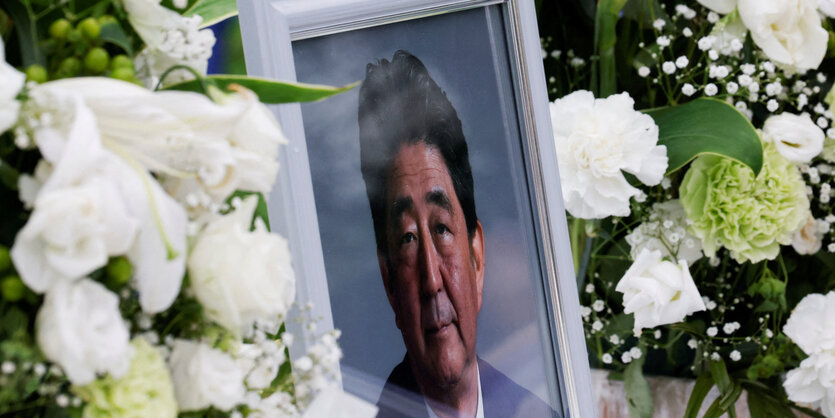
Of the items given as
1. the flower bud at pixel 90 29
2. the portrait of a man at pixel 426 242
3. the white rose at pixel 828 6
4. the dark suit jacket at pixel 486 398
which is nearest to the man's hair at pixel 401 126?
the portrait of a man at pixel 426 242

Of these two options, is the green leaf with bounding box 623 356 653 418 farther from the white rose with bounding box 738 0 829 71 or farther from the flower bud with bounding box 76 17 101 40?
the flower bud with bounding box 76 17 101 40

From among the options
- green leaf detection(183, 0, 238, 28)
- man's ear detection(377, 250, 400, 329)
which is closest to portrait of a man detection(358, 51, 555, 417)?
man's ear detection(377, 250, 400, 329)

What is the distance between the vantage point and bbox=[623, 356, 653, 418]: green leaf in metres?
0.81

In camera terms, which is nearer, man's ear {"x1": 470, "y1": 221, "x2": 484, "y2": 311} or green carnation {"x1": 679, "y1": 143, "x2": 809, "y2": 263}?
man's ear {"x1": 470, "y1": 221, "x2": 484, "y2": 311}

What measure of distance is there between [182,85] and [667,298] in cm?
46

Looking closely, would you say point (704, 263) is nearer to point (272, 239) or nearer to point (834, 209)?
Answer: point (834, 209)

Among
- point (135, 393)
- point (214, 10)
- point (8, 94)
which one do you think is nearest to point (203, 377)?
point (135, 393)

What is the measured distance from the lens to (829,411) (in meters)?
0.76

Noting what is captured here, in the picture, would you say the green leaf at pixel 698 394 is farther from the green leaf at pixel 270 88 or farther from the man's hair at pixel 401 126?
the green leaf at pixel 270 88

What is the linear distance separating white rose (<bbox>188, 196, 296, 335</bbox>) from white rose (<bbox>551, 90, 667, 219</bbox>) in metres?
0.37

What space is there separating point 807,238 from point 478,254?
1.33 ft

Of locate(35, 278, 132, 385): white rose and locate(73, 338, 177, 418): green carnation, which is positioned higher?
locate(35, 278, 132, 385): white rose

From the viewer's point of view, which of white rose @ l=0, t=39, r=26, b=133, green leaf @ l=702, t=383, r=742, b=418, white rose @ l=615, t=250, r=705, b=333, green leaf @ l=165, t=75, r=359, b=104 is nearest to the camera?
white rose @ l=0, t=39, r=26, b=133

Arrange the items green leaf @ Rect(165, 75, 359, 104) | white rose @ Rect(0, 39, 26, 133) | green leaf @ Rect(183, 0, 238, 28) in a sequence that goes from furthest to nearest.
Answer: green leaf @ Rect(183, 0, 238, 28) → green leaf @ Rect(165, 75, 359, 104) → white rose @ Rect(0, 39, 26, 133)
